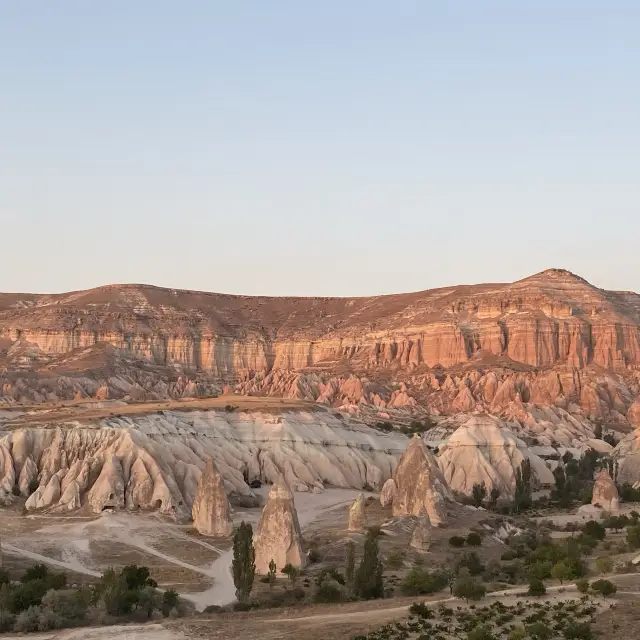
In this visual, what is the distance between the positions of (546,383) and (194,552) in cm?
8097

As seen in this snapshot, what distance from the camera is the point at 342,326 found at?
533ft

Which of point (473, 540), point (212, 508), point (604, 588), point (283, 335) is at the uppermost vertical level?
point (283, 335)

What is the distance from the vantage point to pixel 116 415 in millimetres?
68875

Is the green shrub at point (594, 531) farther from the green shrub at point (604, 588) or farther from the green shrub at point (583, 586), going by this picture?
the green shrub at point (604, 588)

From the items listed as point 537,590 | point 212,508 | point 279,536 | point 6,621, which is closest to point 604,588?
point 537,590

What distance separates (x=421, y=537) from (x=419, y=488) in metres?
7.63

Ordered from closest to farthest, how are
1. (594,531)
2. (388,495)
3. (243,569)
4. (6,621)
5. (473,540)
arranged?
(6,621) → (243,569) → (473,540) → (594,531) → (388,495)

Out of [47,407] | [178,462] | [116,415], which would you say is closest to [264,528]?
[178,462]

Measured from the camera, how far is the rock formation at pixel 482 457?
228ft

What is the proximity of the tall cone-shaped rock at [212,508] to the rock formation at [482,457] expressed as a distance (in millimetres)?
23182

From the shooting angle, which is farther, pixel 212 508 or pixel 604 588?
pixel 212 508

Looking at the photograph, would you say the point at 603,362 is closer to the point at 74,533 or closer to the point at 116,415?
the point at 116,415

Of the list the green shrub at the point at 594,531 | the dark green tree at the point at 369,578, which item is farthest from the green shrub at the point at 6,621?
the green shrub at the point at 594,531

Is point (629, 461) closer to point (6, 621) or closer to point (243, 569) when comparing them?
point (243, 569)
